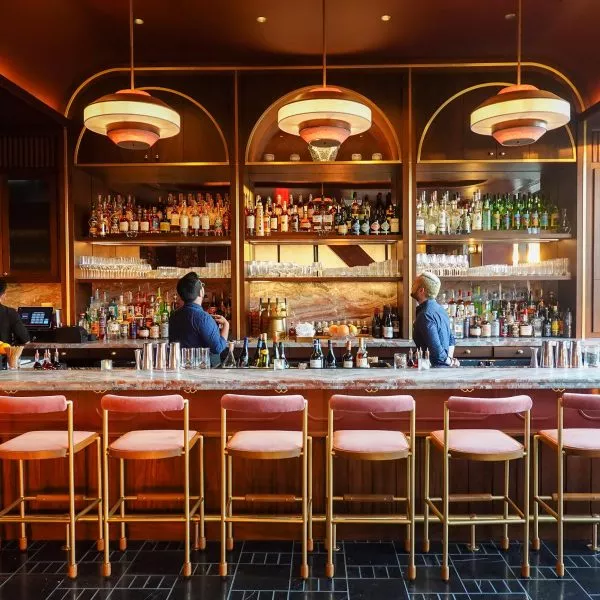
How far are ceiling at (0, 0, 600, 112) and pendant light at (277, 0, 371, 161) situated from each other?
1.65 metres

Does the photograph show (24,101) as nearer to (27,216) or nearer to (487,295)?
(27,216)

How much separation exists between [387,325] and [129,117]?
3.52 metres

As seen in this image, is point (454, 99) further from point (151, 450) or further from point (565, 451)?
point (151, 450)

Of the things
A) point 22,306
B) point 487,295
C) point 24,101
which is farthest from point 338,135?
point 22,306

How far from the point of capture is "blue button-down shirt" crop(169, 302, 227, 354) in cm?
421

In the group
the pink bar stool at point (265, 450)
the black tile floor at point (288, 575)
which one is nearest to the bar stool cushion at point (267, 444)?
the pink bar stool at point (265, 450)

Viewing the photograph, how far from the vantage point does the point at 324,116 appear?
3.18 metres

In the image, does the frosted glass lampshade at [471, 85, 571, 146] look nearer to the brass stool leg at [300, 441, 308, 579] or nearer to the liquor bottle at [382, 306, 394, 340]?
the brass stool leg at [300, 441, 308, 579]

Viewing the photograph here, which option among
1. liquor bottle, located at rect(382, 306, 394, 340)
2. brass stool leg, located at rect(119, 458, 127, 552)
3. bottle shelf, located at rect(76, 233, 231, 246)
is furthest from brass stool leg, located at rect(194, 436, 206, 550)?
liquor bottle, located at rect(382, 306, 394, 340)

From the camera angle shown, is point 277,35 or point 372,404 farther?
point 277,35

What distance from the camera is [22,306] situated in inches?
237

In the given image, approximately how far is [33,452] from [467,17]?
458 cm

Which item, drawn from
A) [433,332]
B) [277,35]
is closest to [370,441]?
[433,332]

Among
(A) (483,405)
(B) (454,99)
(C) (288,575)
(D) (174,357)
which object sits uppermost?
(B) (454,99)
